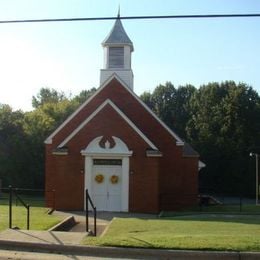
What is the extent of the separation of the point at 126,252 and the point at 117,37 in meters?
27.0

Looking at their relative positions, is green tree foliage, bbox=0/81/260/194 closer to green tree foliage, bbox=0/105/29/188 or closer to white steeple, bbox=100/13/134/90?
green tree foliage, bbox=0/105/29/188

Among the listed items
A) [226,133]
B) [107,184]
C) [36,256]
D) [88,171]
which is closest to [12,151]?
[88,171]

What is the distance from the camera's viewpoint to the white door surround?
102 ft

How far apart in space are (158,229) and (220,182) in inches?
2152

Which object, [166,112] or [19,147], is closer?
[19,147]

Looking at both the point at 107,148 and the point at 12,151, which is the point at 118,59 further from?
the point at 12,151

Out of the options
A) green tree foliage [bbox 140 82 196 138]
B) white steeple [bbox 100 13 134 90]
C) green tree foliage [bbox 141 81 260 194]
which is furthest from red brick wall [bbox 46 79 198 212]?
green tree foliage [bbox 140 82 196 138]

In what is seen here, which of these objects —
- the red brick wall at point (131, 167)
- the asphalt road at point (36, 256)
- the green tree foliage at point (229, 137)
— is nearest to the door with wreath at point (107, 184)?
the red brick wall at point (131, 167)

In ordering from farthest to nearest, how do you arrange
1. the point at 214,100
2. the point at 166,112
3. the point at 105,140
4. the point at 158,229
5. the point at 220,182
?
1. the point at 166,112
2. the point at 214,100
3. the point at 220,182
4. the point at 105,140
5. the point at 158,229

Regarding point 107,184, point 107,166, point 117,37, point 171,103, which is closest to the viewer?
point 107,184

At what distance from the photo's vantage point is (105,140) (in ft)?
103

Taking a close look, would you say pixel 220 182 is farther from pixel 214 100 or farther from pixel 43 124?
pixel 43 124

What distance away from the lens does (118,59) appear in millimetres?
37219

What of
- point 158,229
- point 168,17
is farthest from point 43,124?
point 168,17
